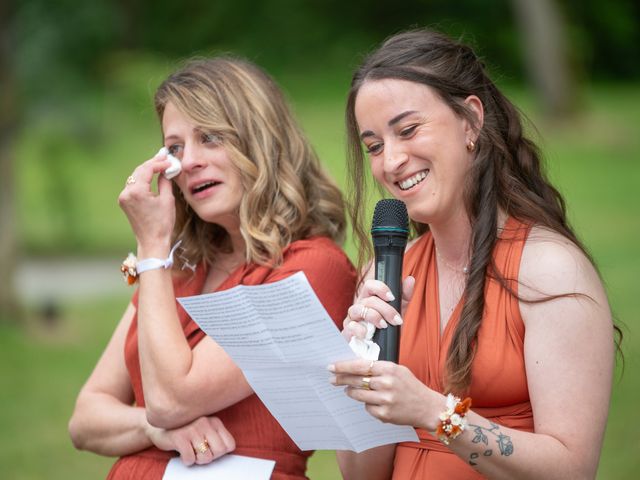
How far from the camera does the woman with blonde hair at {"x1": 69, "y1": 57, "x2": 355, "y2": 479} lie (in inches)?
121

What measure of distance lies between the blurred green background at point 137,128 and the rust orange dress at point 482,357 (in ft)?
9.76

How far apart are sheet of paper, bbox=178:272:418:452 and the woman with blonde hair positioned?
40 centimetres

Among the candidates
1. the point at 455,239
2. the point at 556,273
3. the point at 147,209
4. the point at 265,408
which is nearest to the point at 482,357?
the point at 556,273

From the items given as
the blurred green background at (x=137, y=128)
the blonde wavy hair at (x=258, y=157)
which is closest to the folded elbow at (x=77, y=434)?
the blonde wavy hair at (x=258, y=157)

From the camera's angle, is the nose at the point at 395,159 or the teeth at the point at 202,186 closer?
the nose at the point at 395,159

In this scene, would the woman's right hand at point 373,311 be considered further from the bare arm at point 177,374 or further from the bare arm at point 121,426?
the bare arm at point 121,426

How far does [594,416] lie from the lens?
2.51 metres

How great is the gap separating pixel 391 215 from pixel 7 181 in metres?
6.71

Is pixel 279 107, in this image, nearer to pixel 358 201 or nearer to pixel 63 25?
pixel 358 201

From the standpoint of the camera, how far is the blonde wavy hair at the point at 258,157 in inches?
132

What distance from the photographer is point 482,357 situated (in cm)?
264

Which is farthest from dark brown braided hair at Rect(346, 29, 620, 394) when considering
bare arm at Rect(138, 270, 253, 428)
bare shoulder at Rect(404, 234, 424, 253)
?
bare arm at Rect(138, 270, 253, 428)

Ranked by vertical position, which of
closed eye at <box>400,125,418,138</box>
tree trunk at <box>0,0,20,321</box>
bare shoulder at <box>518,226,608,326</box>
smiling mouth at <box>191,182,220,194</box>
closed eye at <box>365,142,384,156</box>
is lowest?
bare shoulder at <box>518,226,608,326</box>

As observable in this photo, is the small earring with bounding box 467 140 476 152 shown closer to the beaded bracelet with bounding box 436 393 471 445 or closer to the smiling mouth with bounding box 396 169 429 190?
the smiling mouth with bounding box 396 169 429 190
